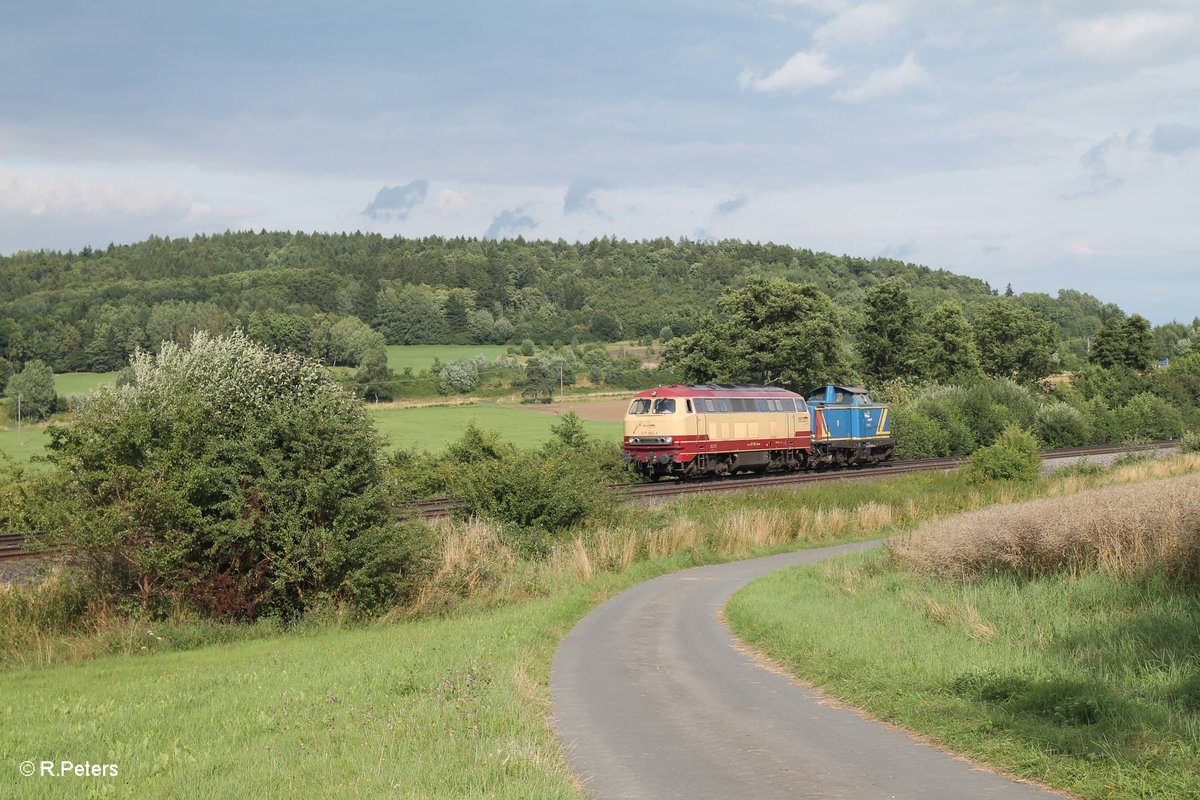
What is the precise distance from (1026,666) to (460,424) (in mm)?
84822

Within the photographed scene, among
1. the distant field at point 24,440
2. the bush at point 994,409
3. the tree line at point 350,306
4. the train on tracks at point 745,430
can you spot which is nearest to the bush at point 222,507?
the train on tracks at point 745,430

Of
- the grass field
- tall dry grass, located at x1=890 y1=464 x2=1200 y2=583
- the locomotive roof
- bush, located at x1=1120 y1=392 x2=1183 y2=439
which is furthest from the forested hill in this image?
the grass field

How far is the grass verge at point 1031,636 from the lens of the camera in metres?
9.09

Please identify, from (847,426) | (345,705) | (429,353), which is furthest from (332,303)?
(345,705)

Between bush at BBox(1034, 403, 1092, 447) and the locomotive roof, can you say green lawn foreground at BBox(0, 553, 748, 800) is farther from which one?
bush at BBox(1034, 403, 1092, 447)

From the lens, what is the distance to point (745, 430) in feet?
158

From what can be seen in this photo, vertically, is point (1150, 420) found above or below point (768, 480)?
above

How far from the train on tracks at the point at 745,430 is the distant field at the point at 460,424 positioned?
26.2 metres

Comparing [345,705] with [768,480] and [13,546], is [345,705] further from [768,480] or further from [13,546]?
[768,480]

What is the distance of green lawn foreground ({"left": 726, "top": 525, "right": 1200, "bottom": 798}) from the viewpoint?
8805 mm

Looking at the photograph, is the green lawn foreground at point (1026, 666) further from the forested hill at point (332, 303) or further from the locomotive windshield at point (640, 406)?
the forested hill at point (332, 303)

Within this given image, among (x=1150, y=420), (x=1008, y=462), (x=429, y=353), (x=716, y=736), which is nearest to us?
(x=716, y=736)

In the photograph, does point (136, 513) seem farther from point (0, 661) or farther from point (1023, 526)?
point (1023, 526)

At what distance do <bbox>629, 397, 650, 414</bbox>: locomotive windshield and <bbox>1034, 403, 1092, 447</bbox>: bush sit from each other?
39.4 m
